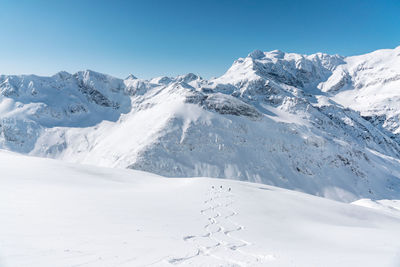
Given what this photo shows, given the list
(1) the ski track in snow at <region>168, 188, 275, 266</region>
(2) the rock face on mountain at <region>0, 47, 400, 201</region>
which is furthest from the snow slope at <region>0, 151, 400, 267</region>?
(2) the rock face on mountain at <region>0, 47, 400, 201</region>

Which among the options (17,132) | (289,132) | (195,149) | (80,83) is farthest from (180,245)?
(80,83)

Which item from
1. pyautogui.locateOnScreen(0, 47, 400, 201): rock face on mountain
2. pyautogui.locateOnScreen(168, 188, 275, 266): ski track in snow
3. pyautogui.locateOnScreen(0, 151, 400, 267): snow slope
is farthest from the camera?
Result: pyautogui.locateOnScreen(0, 47, 400, 201): rock face on mountain

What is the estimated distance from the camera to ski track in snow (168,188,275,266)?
22.3 feet

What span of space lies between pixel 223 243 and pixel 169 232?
2.06 metres

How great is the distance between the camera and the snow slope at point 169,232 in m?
6.46

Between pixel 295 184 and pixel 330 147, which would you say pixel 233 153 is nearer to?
pixel 295 184

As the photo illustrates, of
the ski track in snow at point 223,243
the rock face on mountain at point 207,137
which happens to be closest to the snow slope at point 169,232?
the ski track in snow at point 223,243

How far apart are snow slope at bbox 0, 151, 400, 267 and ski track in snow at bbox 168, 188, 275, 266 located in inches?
1.1

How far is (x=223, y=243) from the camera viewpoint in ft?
27.9

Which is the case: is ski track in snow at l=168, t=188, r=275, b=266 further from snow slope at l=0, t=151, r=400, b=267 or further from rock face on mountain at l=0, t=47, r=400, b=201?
rock face on mountain at l=0, t=47, r=400, b=201

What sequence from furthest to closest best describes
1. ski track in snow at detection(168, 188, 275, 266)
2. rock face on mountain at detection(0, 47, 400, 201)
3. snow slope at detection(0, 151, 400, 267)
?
rock face on mountain at detection(0, 47, 400, 201) → ski track in snow at detection(168, 188, 275, 266) → snow slope at detection(0, 151, 400, 267)

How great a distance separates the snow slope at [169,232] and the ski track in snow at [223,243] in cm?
3

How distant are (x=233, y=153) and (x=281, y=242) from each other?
75.0 m

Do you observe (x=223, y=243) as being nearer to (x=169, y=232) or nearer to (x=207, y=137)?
(x=169, y=232)
